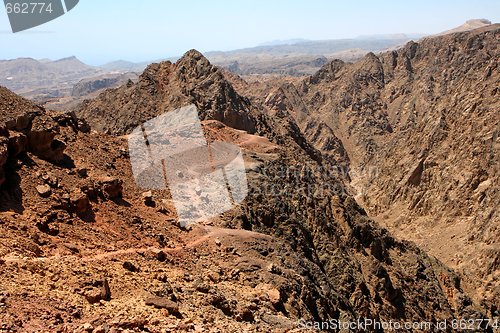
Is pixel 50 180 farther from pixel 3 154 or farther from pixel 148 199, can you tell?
pixel 148 199

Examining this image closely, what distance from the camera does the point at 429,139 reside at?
2186 inches

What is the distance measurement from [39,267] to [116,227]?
4767 mm

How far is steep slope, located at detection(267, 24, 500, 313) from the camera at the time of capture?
41.4m

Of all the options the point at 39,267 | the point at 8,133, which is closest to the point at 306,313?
the point at 39,267

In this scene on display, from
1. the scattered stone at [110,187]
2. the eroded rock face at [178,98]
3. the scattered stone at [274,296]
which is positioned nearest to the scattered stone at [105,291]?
the scattered stone at [274,296]

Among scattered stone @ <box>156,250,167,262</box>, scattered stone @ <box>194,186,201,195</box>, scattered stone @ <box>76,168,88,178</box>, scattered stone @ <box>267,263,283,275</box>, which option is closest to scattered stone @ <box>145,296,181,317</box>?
scattered stone @ <box>156,250,167,262</box>

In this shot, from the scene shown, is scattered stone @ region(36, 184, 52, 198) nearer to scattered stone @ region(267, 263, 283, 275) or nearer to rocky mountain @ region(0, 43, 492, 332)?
rocky mountain @ region(0, 43, 492, 332)

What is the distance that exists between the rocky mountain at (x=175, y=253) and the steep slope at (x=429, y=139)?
38.0 ft

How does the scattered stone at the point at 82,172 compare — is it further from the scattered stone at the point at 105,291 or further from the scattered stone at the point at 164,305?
the scattered stone at the point at 164,305

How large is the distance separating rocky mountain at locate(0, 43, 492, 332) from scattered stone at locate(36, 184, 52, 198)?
54 mm

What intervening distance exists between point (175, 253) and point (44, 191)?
167 inches

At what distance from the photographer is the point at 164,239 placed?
15742mm

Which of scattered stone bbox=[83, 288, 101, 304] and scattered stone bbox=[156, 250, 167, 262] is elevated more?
scattered stone bbox=[83, 288, 101, 304]

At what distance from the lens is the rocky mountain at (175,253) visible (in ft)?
32.3
